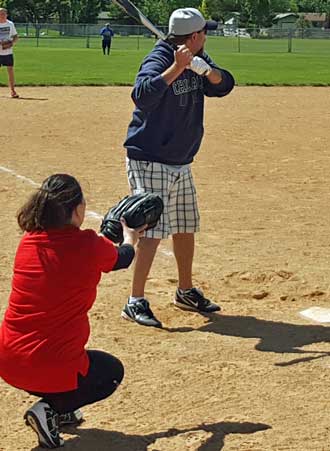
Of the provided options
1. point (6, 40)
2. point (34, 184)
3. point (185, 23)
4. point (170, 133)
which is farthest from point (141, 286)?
point (6, 40)

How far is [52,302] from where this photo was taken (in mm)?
3852

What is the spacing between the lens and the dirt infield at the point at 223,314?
13.8ft

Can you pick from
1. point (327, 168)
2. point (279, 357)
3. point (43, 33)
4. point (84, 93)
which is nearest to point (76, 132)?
point (327, 168)

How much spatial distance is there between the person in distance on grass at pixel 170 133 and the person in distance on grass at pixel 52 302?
1.70 m

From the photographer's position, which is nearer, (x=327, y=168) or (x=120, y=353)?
(x=120, y=353)

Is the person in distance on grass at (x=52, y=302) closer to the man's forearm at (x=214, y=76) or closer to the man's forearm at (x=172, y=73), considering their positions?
the man's forearm at (x=172, y=73)

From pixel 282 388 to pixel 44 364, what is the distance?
1436 mm

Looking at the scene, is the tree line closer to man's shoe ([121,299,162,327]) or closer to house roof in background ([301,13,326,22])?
house roof in background ([301,13,326,22])

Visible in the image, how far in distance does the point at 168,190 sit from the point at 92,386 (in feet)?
6.78

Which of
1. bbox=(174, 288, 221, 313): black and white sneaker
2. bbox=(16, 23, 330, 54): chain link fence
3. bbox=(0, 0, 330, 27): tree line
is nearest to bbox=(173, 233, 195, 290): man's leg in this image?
bbox=(174, 288, 221, 313): black and white sneaker

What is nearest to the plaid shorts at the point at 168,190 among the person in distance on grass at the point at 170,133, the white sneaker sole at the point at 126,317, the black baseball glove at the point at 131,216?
the person in distance on grass at the point at 170,133

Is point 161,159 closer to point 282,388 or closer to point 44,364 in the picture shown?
point 282,388

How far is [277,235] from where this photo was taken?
790cm

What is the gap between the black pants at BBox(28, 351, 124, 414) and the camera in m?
3.97
